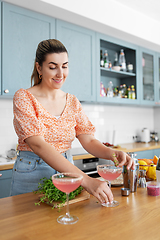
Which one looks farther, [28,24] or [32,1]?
[28,24]

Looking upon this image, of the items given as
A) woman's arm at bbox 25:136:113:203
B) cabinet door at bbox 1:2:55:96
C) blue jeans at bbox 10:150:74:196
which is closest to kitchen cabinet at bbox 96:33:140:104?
cabinet door at bbox 1:2:55:96

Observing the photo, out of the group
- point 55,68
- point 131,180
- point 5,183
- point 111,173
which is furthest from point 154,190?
point 5,183

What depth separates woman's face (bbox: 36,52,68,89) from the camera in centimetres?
143

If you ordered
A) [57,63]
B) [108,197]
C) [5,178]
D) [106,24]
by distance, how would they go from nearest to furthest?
[108,197]
[57,63]
[5,178]
[106,24]

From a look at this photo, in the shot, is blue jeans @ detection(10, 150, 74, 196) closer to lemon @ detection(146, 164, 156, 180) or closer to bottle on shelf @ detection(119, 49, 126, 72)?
lemon @ detection(146, 164, 156, 180)

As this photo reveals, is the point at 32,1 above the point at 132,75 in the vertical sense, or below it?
above

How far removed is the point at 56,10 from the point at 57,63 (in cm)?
139

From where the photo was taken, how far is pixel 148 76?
399 cm

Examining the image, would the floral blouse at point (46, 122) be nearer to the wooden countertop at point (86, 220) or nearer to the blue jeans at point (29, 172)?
the blue jeans at point (29, 172)

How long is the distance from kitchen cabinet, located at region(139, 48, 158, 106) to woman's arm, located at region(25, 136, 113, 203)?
9.38ft

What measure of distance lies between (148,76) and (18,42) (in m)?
2.31

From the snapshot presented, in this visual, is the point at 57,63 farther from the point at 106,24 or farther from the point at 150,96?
the point at 150,96

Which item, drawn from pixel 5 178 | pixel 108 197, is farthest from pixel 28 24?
pixel 108 197

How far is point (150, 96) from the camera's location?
13.2 feet
